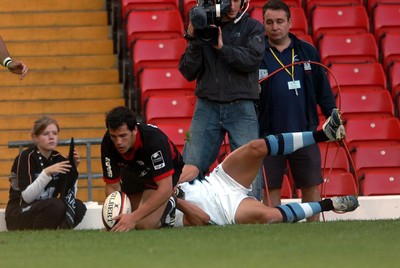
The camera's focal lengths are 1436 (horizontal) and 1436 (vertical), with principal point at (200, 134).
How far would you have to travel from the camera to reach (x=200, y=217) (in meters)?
11.1

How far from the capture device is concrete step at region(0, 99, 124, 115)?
50.0ft

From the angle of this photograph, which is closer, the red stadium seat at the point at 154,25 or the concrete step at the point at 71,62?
the red stadium seat at the point at 154,25

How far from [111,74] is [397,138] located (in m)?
3.28

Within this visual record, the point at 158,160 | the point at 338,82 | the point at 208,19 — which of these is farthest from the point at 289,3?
the point at 158,160

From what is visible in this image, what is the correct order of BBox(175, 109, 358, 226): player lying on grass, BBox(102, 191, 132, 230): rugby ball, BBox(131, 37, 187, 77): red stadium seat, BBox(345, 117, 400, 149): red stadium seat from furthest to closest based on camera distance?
BBox(131, 37, 187, 77): red stadium seat < BBox(345, 117, 400, 149): red stadium seat < BBox(175, 109, 358, 226): player lying on grass < BBox(102, 191, 132, 230): rugby ball

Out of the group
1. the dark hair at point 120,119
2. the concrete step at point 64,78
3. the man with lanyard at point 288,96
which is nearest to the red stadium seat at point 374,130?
the man with lanyard at point 288,96

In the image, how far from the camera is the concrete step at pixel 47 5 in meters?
16.5

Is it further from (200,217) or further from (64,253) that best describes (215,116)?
(64,253)

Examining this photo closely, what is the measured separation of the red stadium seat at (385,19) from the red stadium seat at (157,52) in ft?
7.39

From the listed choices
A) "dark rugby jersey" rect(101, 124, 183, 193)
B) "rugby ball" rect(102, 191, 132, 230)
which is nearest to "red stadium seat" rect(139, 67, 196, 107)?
"dark rugby jersey" rect(101, 124, 183, 193)

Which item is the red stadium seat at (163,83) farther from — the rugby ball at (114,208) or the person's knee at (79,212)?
the rugby ball at (114,208)

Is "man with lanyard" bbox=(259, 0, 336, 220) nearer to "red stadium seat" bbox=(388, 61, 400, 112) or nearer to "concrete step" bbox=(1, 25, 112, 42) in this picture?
"red stadium seat" bbox=(388, 61, 400, 112)

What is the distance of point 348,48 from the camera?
602 inches

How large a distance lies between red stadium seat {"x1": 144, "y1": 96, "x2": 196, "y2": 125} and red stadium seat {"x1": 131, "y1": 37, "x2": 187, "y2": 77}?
2.15 ft
